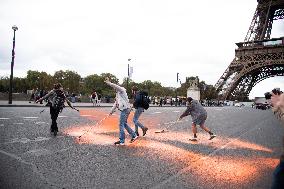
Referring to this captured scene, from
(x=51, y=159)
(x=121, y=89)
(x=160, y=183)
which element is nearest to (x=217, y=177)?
(x=160, y=183)

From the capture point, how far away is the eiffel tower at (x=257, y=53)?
58281 millimetres

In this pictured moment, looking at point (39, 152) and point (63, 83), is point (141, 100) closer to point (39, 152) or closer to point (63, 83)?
point (39, 152)

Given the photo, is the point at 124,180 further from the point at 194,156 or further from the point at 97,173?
the point at 194,156

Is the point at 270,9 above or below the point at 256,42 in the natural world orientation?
above

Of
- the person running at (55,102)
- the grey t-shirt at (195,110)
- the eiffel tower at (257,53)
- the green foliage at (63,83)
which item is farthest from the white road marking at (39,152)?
the green foliage at (63,83)

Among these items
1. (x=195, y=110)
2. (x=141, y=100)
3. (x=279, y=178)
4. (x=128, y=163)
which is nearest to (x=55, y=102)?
(x=141, y=100)

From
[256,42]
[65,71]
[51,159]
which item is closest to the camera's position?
[51,159]

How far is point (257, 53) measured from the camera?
58875mm

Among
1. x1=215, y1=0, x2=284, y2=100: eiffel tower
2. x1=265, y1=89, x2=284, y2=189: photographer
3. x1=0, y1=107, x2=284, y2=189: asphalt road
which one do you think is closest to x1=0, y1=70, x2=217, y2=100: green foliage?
x1=215, y1=0, x2=284, y2=100: eiffel tower

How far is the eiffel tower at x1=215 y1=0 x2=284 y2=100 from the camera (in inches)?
2295

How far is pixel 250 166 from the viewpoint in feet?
23.8

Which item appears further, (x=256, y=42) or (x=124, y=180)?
(x=256, y=42)

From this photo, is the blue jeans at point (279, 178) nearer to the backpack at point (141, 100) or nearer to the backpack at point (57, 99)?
the backpack at point (141, 100)

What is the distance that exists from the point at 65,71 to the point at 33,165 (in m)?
116
